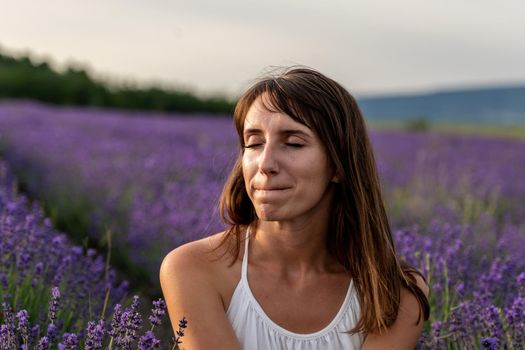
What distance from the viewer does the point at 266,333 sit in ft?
7.50

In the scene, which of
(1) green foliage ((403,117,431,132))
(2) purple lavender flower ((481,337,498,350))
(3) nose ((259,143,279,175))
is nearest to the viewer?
(2) purple lavender flower ((481,337,498,350))

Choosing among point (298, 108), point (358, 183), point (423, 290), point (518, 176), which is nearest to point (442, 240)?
point (423, 290)

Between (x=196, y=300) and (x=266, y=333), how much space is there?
0.77 feet

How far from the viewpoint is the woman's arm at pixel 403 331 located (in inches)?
90.7

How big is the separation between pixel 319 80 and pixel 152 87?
832 inches

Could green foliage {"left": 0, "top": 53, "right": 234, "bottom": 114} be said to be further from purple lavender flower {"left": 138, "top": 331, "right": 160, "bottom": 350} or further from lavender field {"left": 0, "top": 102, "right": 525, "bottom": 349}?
purple lavender flower {"left": 138, "top": 331, "right": 160, "bottom": 350}

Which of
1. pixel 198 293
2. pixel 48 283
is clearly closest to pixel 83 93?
pixel 48 283

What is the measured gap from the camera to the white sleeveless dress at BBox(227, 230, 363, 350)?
2.29m

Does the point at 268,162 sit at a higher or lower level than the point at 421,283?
higher

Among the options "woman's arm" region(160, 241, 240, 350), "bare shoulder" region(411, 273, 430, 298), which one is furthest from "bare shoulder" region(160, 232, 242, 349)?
"bare shoulder" region(411, 273, 430, 298)

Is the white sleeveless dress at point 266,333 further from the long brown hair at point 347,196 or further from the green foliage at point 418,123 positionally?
the green foliage at point 418,123

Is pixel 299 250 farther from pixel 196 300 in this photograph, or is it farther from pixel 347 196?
pixel 196 300

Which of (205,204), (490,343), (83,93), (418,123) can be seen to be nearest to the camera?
(490,343)

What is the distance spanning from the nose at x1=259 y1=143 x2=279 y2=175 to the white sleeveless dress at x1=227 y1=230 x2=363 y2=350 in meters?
0.38
